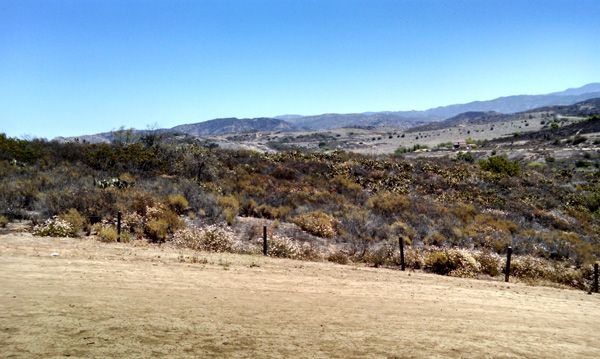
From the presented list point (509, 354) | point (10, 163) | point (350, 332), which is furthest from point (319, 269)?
point (10, 163)

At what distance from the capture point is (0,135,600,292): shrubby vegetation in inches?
753

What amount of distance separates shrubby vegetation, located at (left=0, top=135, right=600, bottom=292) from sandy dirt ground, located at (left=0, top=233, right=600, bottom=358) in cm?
390

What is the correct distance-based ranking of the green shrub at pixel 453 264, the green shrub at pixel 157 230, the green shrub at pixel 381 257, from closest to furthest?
the green shrub at pixel 453 264, the green shrub at pixel 381 257, the green shrub at pixel 157 230

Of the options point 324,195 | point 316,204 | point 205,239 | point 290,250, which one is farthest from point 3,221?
point 324,195

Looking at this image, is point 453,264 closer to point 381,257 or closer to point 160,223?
point 381,257

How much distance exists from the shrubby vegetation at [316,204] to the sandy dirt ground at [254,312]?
3.90 metres

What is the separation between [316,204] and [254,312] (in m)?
18.5

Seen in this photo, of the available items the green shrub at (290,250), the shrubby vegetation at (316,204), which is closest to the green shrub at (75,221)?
the shrubby vegetation at (316,204)

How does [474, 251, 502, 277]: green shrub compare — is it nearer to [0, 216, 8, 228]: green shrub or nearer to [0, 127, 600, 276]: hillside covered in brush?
[0, 127, 600, 276]: hillside covered in brush

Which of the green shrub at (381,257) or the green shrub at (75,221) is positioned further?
the green shrub at (381,257)

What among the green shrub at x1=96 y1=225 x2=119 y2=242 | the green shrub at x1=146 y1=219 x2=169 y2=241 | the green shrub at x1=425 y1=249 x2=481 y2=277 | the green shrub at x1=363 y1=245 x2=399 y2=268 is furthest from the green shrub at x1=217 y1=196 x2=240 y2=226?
the green shrub at x1=425 y1=249 x2=481 y2=277

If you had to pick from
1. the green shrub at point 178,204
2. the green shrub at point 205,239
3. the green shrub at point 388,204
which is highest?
the green shrub at point 178,204

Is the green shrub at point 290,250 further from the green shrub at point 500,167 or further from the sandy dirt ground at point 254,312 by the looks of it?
the green shrub at point 500,167

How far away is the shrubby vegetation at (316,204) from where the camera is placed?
62.7 ft
